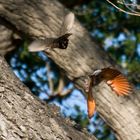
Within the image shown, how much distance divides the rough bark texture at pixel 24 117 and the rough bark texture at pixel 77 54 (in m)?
0.49

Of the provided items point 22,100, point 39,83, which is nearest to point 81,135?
point 22,100

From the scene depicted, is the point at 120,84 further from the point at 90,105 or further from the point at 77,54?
the point at 77,54

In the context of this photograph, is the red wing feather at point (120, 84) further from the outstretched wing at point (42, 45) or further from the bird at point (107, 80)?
the outstretched wing at point (42, 45)

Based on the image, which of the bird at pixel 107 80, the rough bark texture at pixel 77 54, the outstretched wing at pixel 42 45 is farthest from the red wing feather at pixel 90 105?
the rough bark texture at pixel 77 54

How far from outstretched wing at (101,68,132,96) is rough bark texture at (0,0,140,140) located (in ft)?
0.94

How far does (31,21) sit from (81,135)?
0.88 m

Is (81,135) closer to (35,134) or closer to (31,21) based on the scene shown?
(35,134)

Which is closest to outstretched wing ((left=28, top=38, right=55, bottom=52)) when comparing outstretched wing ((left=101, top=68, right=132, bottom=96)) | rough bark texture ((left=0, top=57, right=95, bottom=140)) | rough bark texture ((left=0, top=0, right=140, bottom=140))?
rough bark texture ((left=0, top=57, right=95, bottom=140))

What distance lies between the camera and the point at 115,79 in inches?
78.7

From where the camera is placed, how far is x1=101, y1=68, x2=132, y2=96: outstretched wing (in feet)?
6.29

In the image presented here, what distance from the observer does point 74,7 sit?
420cm

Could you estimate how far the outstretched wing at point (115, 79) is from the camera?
1.92m

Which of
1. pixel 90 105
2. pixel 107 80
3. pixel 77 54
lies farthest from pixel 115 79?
pixel 77 54

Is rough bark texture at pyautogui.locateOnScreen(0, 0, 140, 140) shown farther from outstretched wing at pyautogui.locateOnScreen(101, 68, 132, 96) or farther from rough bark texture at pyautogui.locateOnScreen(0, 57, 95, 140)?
rough bark texture at pyautogui.locateOnScreen(0, 57, 95, 140)
